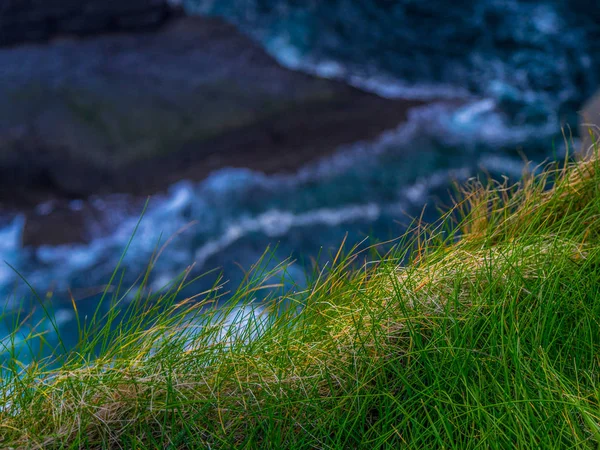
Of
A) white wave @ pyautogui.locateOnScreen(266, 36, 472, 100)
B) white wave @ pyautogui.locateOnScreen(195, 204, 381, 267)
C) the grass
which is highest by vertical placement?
the grass

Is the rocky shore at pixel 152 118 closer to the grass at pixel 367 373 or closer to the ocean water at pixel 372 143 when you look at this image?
the ocean water at pixel 372 143

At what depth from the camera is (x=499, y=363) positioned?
116cm

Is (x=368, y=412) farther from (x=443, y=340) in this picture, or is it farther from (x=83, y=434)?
(x=83, y=434)

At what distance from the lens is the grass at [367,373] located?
1104 mm

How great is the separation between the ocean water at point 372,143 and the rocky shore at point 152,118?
0.51 feet

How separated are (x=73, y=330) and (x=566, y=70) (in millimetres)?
4383

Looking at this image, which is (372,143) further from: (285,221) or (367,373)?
(367,373)

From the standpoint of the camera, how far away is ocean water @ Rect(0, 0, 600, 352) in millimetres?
4422

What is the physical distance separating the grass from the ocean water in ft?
8.41

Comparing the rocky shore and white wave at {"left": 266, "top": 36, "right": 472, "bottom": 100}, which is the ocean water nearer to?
white wave at {"left": 266, "top": 36, "right": 472, "bottom": 100}

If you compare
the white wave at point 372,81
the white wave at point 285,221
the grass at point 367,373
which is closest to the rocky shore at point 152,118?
the white wave at point 372,81

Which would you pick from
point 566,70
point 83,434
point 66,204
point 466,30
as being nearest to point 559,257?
point 83,434

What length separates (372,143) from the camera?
502 cm

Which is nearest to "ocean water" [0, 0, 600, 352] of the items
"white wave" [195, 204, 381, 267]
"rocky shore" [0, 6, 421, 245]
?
"white wave" [195, 204, 381, 267]
